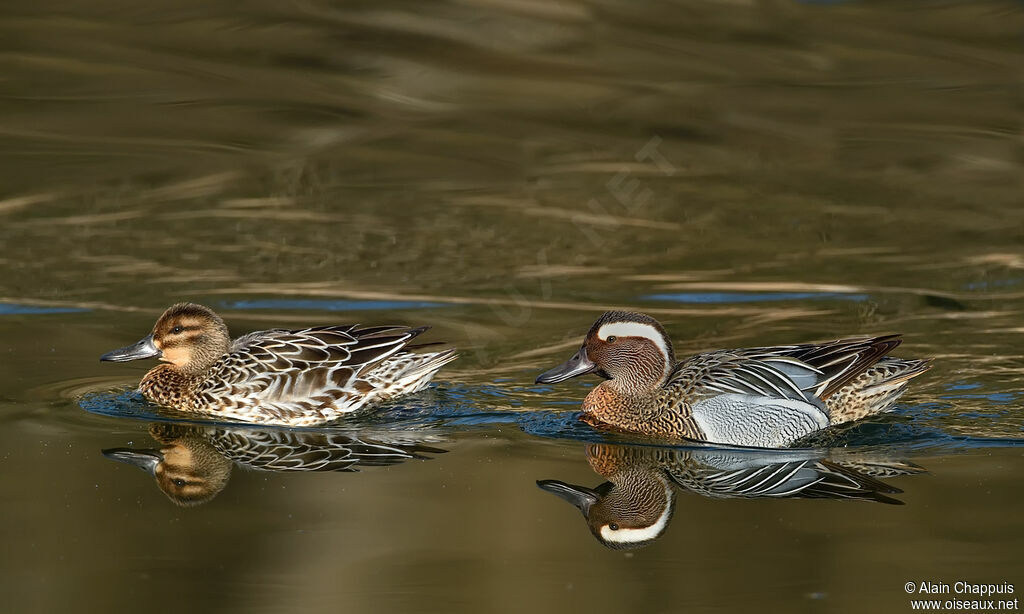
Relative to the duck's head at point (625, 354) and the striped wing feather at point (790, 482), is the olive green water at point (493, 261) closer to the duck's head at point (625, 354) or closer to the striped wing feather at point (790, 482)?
the striped wing feather at point (790, 482)

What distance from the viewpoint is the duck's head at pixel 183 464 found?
8125 millimetres

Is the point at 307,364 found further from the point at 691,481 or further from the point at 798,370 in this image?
the point at 798,370

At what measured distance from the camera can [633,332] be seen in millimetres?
9672

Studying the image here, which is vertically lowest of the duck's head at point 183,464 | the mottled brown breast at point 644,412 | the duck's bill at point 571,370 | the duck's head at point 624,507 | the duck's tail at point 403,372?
the duck's head at point 624,507

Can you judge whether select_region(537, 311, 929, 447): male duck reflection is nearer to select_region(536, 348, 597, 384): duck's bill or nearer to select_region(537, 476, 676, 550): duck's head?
select_region(536, 348, 597, 384): duck's bill

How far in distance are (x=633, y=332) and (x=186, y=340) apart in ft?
9.58

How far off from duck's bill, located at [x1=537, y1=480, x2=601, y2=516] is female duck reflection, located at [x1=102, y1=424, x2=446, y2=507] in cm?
88

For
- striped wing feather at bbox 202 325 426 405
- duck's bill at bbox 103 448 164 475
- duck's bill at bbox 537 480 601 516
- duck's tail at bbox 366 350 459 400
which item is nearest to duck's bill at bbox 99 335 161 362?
striped wing feather at bbox 202 325 426 405

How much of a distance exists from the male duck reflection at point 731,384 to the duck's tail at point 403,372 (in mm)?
879

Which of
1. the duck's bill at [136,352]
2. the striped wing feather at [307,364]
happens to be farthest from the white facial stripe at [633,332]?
the duck's bill at [136,352]

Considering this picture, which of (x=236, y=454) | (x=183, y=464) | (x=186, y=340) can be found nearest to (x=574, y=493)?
(x=236, y=454)

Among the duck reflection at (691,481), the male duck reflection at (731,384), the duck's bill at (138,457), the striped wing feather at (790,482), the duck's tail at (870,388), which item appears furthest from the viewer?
the duck's tail at (870,388)

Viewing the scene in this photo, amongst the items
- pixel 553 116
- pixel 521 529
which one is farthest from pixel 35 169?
pixel 521 529

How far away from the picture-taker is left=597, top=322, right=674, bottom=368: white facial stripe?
962 cm
